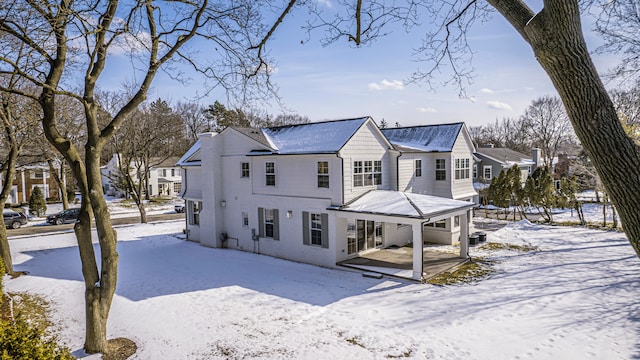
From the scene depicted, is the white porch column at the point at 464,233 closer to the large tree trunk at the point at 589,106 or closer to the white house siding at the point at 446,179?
the white house siding at the point at 446,179

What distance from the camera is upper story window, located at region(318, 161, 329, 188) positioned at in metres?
16.6

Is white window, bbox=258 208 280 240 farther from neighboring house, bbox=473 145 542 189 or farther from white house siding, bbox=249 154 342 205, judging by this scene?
neighboring house, bbox=473 145 542 189

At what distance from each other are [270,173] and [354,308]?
8.91 m

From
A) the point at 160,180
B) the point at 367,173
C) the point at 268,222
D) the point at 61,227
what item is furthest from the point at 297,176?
the point at 160,180

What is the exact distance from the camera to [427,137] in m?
22.6

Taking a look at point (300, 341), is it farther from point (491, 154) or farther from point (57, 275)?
point (491, 154)

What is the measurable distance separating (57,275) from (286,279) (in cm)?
944

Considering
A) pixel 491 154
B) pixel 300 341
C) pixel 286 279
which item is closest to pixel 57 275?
pixel 286 279

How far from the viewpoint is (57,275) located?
15805 millimetres

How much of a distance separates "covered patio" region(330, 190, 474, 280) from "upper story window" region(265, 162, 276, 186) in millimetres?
3913

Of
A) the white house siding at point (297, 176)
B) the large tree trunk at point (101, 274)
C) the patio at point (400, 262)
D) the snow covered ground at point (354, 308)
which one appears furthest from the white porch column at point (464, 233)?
the large tree trunk at point (101, 274)

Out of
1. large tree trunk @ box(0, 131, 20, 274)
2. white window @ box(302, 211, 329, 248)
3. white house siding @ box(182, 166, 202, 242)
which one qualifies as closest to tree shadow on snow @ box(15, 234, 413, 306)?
white window @ box(302, 211, 329, 248)

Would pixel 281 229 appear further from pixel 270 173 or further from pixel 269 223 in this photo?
pixel 270 173

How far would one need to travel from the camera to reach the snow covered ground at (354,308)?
8.92m
